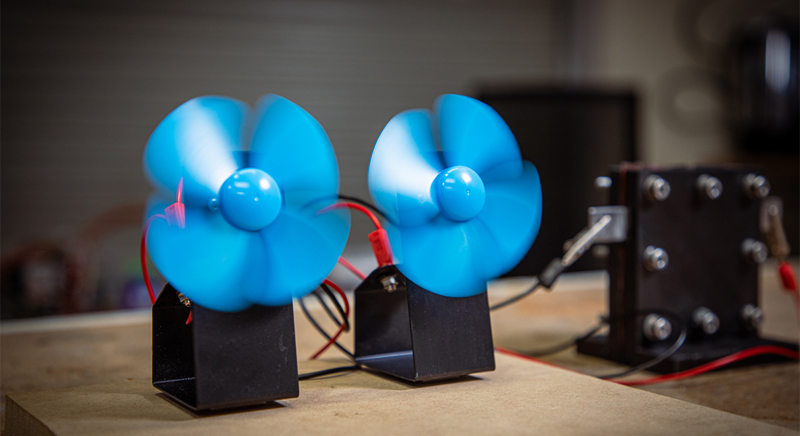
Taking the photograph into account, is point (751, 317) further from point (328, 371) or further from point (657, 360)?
point (328, 371)

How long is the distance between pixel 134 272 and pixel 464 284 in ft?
9.69

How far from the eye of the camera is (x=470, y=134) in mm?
800

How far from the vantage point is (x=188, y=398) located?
2.35ft

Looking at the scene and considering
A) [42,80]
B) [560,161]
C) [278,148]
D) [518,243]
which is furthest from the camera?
[42,80]

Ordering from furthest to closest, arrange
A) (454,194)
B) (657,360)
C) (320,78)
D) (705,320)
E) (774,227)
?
(320,78) < (774,227) < (705,320) < (657,360) < (454,194)

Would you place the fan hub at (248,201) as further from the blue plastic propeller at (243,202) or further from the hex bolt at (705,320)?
the hex bolt at (705,320)

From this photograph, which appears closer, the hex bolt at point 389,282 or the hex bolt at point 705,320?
the hex bolt at point 389,282

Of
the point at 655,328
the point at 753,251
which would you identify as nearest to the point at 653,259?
the point at 655,328

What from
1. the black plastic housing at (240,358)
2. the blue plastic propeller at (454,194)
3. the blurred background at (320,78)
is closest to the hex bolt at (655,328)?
the blue plastic propeller at (454,194)

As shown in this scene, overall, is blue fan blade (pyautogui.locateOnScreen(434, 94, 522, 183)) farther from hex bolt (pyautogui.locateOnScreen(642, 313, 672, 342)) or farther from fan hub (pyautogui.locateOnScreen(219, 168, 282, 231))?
hex bolt (pyautogui.locateOnScreen(642, 313, 672, 342))

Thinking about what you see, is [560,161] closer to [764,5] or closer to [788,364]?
[788,364]

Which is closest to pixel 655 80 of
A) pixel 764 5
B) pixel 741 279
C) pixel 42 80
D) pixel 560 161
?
pixel 764 5

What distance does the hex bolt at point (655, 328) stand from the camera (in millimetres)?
1077

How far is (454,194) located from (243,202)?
230 millimetres
